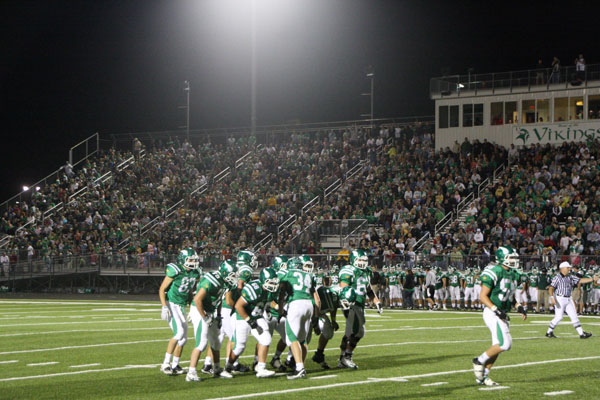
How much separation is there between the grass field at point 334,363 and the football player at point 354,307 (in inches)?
15.2

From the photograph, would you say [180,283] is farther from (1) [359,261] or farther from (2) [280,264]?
(1) [359,261]

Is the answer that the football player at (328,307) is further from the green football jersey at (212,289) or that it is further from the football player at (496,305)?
the football player at (496,305)

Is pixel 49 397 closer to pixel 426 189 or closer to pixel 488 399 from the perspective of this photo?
pixel 488 399

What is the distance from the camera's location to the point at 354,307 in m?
11.6

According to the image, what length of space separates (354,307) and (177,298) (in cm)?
244

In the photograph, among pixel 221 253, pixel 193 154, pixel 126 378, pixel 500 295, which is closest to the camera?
pixel 500 295

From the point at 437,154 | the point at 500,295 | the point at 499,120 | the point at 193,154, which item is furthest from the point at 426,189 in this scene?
the point at 500,295

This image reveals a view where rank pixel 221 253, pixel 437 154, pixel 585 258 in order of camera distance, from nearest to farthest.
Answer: pixel 585 258 < pixel 221 253 < pixel 437 154

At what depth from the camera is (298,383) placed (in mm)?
10062

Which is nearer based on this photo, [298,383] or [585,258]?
[298,383]

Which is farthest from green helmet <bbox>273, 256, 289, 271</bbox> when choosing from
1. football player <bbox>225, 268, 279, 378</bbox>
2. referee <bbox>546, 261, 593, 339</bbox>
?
referee <bbox>546, 261, 593, 339</bbox>

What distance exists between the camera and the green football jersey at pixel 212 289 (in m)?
10.6

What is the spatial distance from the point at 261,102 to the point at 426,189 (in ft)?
82.9

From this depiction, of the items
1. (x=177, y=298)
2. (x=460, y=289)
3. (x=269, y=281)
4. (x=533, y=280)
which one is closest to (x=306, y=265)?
(x=269, y=281)
